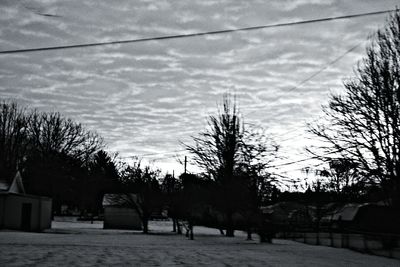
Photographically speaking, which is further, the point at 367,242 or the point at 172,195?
the point at 172,195

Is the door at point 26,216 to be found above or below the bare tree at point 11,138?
below

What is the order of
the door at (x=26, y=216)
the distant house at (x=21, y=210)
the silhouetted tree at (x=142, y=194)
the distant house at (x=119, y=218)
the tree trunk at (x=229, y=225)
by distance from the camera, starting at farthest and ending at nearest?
the distant house at (x=119, y=218), the silhouetted tree at (x=142, y=194), the tree trunk at (x=229, y=225), the door at (x=26, y=216), the distant house at (x=21, y=210)

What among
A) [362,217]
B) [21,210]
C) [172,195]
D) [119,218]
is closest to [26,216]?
[21,210]

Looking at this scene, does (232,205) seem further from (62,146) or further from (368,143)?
(62,146)

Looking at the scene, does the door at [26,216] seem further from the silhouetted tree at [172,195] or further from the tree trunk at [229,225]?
the tree trunk at [229,225]

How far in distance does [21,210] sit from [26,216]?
0.88 meters

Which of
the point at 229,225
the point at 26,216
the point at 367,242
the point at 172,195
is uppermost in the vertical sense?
the point at 172,195

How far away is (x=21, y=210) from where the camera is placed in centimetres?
3325

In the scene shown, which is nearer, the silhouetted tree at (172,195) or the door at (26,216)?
the door at (26,216)

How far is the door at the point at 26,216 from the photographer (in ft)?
110

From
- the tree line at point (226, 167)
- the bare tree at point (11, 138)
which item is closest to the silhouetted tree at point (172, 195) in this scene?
the tree line at point (226, 167)

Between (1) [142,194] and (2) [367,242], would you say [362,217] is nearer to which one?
(1) [142,194]

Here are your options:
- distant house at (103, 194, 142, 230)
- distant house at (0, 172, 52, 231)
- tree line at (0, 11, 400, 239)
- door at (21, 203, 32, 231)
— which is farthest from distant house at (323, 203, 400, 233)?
door at (21, 203, 32, 231)

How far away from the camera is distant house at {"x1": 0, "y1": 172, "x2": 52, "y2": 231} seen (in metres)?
32.1
